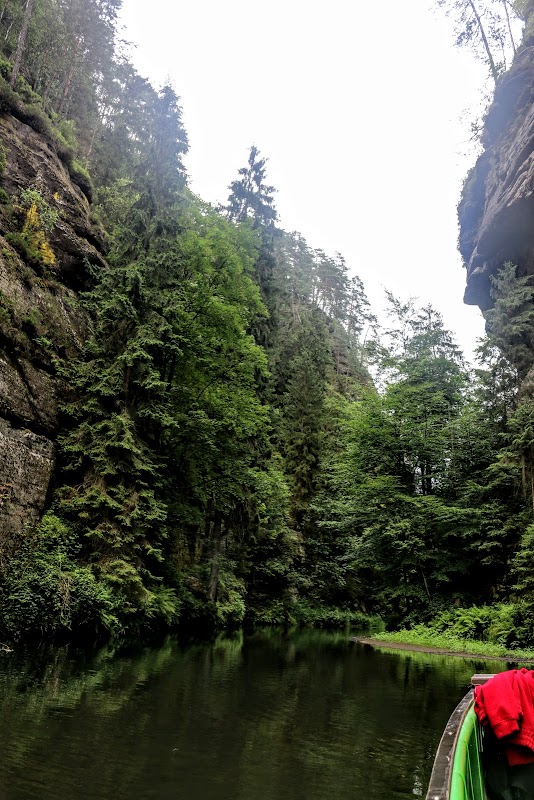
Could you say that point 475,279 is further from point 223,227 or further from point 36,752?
point 36,752

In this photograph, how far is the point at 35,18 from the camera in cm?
2966

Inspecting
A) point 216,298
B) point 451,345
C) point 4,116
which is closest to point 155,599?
point 216,298

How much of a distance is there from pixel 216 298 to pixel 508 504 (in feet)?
49.1

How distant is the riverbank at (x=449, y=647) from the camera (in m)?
17.2

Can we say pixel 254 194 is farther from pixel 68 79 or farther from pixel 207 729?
pixel 207 729

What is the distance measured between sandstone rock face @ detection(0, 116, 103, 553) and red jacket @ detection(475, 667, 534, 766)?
41.9 ft

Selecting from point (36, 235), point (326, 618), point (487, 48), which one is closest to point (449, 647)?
point (326, 618)

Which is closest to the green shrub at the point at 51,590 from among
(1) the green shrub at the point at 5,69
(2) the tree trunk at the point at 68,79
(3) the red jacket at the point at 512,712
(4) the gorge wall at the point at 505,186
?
(3) the red jacket at the point at 512,712

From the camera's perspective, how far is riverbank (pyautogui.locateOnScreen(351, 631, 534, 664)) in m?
17.2

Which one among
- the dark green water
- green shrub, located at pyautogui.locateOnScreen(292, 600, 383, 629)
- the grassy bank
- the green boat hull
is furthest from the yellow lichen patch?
green shrub, located at pyautogui.locateOnScreen(292, 600, 383, 629)

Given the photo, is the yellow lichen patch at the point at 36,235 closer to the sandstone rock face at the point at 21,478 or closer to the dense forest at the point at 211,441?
the dense forest at the point at 211,441

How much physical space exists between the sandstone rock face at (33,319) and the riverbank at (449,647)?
1389cm

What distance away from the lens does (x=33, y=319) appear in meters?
17.7

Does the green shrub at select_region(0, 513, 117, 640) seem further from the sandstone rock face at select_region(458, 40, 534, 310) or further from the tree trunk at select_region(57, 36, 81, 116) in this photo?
the tree trunk at select_region(57, 36, 81, 116)
